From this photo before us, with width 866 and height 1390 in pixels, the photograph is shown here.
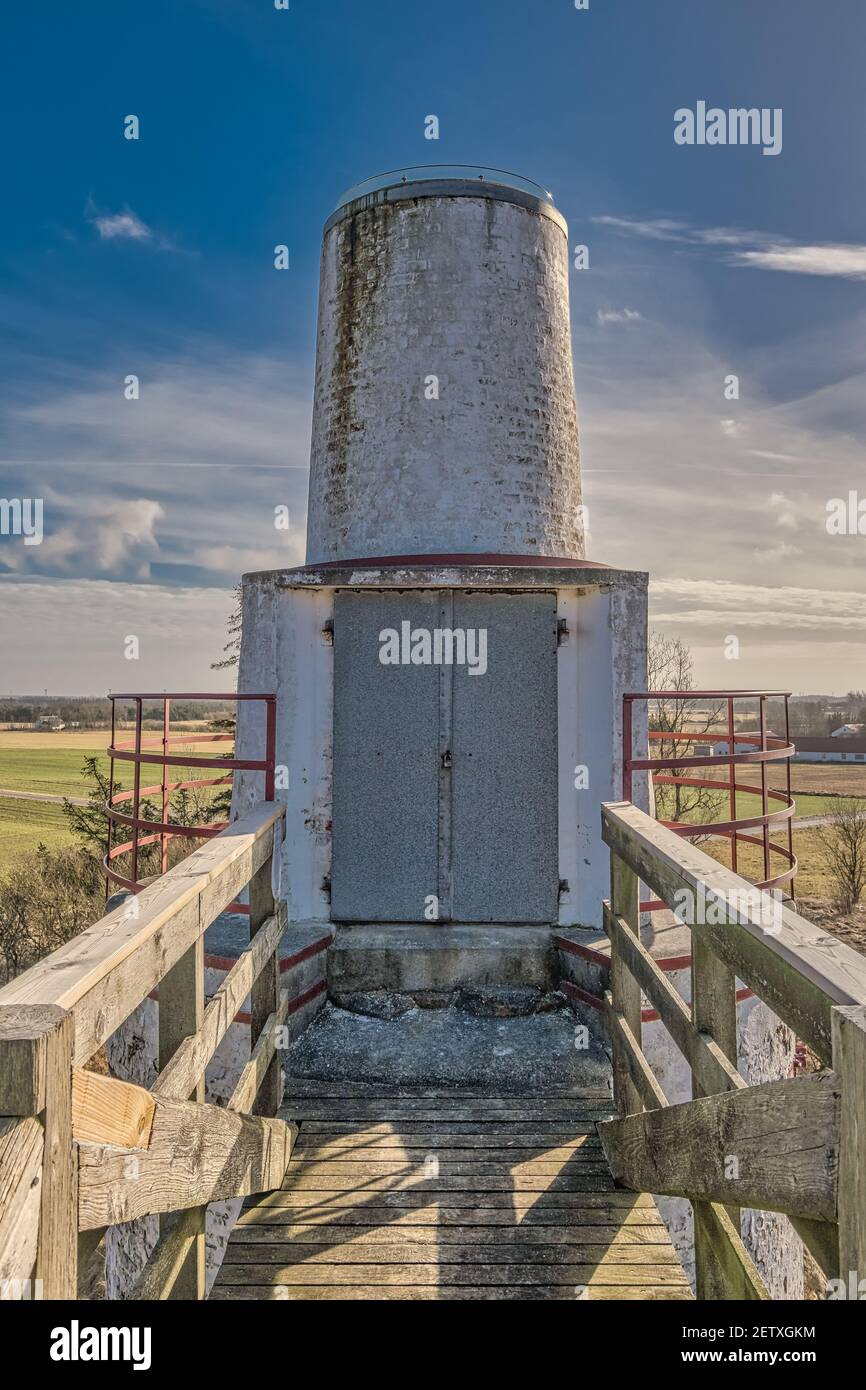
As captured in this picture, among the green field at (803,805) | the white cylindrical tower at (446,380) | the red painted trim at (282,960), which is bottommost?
the green field at (803,805)

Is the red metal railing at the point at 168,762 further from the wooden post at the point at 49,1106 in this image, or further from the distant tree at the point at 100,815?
the distant tree at the point at 100,815

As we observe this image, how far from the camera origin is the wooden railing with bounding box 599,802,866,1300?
1.61 metres

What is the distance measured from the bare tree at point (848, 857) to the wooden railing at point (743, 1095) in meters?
22.1

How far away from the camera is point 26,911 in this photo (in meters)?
21.3

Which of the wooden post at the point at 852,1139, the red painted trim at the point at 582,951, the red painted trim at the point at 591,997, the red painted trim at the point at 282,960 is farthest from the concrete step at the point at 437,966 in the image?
the wooden post at the point at 852,1139

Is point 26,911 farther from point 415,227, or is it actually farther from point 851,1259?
point 851,1259

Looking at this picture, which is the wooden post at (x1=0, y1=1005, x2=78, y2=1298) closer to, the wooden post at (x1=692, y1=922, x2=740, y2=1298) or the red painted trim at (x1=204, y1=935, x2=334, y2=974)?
the wooden post at (x1=692, y1=922, x2=740, y2=1298)

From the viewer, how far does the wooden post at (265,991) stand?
379 cm

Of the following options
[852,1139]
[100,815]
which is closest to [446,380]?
[852,1139]

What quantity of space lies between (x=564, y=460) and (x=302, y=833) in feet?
12.9

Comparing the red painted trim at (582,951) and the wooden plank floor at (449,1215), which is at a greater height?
the red painted trim at (582,951)

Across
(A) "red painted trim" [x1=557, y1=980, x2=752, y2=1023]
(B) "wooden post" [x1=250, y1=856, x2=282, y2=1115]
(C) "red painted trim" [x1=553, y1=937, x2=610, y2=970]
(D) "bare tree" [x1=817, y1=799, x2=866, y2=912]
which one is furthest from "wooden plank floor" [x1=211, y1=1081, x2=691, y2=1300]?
(D) "bare tree" [x1=817, y1=799, x2=866, y2=912]
